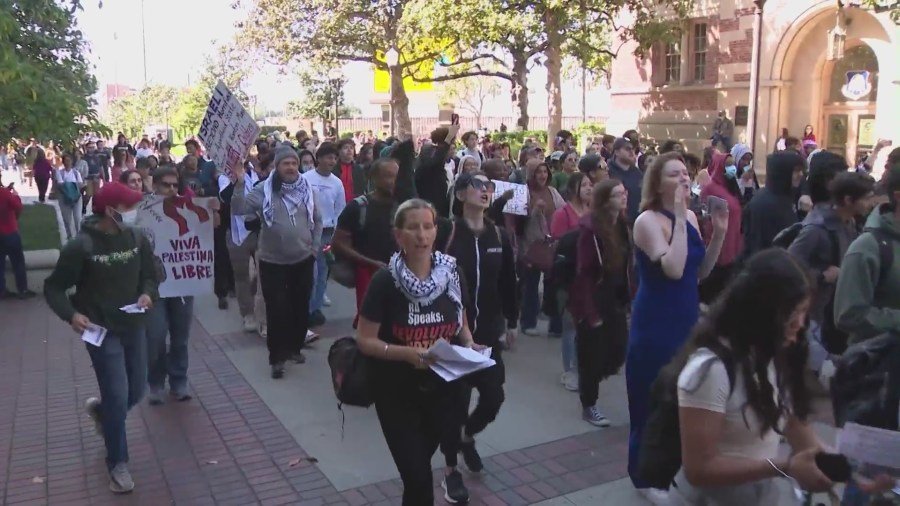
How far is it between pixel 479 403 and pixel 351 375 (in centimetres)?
125

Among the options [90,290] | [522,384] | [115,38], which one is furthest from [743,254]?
[115,38]

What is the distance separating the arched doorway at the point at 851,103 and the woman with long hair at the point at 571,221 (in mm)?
15737

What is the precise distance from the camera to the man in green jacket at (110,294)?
468 cm

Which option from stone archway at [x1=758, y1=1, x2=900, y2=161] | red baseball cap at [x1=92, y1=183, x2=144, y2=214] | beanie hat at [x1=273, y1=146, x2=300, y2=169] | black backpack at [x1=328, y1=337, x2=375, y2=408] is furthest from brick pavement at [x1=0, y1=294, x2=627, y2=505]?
stone archway at [x1=758, y1=1, x2=900, y2=161]

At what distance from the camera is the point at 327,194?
8812 millimetres

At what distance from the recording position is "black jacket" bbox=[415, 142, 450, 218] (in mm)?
8273

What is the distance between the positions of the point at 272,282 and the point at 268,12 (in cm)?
2362

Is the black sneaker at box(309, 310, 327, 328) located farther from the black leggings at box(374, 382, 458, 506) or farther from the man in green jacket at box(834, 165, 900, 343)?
the man in green jacket at box(834, 165, 900, 343)

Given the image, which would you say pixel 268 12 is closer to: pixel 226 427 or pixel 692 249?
pixel 226 427

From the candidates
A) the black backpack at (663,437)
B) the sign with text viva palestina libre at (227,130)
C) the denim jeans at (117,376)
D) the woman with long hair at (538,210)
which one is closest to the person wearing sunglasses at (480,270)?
the denim jeans at (117,376)

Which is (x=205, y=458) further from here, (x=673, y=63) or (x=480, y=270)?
(x=673, y=63)

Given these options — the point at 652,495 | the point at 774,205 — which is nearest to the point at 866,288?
the point at 652,495

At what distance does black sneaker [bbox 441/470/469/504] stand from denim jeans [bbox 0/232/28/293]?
331 inches

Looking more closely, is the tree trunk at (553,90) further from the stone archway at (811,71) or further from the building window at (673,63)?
the stone archway at (811,71)
